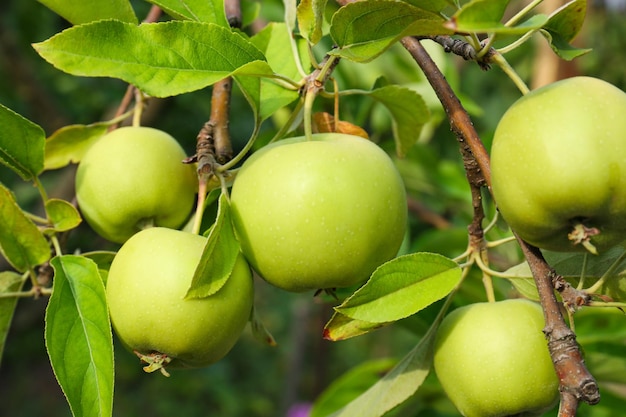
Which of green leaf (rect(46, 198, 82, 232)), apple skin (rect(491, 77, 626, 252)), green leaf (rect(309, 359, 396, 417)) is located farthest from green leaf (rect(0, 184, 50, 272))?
green leaf (rect(309, 359, 396, 417))

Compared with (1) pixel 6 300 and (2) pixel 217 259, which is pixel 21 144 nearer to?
(1) pixel 6 300

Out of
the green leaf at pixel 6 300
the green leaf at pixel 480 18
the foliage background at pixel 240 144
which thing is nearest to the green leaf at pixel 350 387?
the foliage background at pixel 240 144

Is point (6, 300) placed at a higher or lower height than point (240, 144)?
higher

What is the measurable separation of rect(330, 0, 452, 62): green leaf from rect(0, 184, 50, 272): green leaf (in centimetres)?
36

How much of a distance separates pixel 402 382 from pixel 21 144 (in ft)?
1.49

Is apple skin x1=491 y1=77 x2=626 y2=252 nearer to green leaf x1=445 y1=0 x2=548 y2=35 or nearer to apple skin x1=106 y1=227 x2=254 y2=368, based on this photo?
green leaf x1=445 y1=0 x2=548 y2=35

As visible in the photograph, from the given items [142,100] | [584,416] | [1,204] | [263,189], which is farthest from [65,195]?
[584,416]

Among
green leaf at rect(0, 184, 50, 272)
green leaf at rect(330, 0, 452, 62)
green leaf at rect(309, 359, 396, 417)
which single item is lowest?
green leaf at rect(309, 359, 396, 417)

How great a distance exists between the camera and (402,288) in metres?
0.63

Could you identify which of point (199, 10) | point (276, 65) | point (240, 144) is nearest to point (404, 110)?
point (276, 65)

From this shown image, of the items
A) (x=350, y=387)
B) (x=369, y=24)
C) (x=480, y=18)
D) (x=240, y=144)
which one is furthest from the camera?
(x=240, y=144)

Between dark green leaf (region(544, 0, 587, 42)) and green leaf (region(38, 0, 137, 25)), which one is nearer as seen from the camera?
dark green leaf (region(544, 0, 587, 42))

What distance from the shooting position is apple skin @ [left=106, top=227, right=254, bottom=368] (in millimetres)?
625

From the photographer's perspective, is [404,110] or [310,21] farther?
[404,110]
